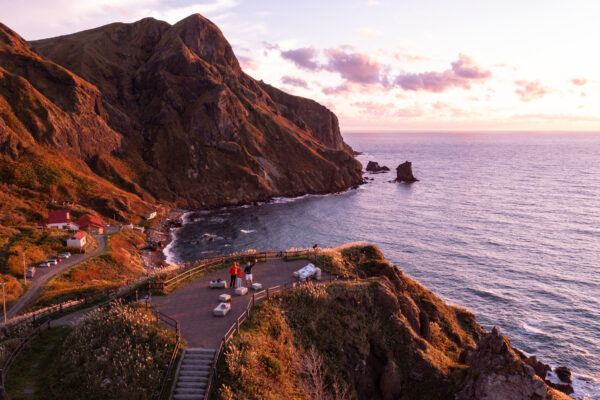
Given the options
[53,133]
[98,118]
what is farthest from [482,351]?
[98,118]

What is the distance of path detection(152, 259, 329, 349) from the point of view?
2253cm

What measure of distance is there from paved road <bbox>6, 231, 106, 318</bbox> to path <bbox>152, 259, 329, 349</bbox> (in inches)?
1025

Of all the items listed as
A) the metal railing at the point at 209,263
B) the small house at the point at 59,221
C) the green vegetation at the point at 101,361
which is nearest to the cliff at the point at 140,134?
the small house at the point at 59,221

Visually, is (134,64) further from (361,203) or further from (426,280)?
(426,280)

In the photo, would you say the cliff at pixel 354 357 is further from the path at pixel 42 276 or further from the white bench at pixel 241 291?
the path at pixel 42 276

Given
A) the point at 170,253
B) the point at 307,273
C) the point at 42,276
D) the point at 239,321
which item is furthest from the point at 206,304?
the point at 170,253

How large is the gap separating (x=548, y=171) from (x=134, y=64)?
216754mm

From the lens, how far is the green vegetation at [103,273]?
4188cm

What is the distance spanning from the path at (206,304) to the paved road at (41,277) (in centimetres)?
2605

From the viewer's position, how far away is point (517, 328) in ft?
166

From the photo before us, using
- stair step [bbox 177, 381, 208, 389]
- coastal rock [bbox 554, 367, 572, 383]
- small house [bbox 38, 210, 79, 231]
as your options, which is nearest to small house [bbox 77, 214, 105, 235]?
small house [bbox 38, 210, 79, 231]

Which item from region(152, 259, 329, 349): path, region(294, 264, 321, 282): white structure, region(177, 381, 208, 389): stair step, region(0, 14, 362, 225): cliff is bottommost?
region(177, 381, 208, 389): stair step

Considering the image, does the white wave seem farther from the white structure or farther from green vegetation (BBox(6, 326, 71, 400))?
green vegetation (BBox(6, 326, 71, 400))

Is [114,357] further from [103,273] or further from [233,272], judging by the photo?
[103,273]
